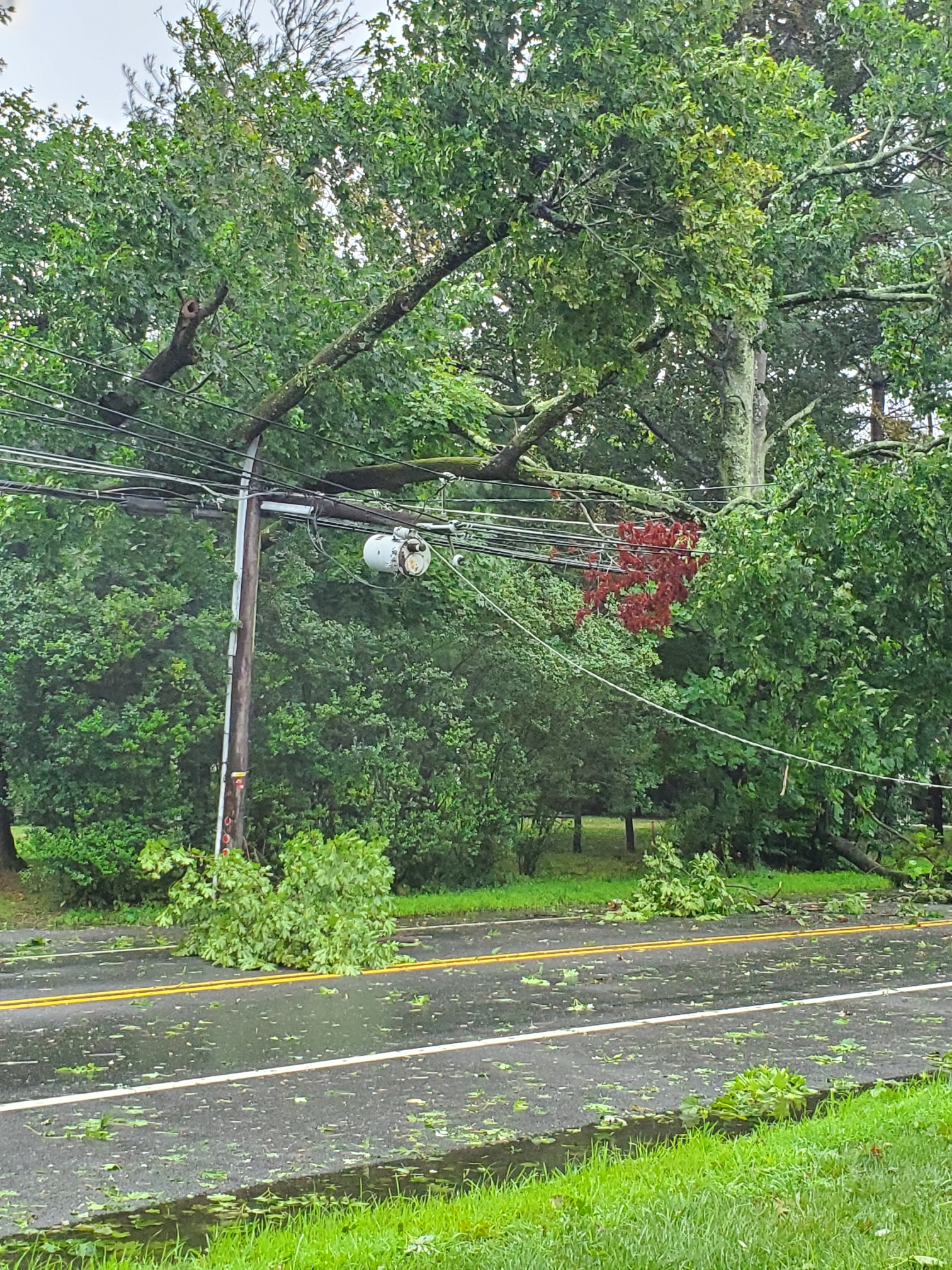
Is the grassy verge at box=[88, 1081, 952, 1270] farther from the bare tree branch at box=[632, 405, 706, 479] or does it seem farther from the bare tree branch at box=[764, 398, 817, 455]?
the bare tree branch at box=[632, 405, 706, 479]

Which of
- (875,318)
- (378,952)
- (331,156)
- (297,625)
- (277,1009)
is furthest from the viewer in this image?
(875,318)

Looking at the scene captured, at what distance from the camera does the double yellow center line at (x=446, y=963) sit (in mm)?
10109

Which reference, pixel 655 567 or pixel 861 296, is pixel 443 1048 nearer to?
pixel 655 567

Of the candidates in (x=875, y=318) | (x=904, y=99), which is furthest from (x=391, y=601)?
(x=875, y=318)

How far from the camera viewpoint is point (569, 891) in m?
19.6

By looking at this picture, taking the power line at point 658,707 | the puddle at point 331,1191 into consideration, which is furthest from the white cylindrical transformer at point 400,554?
the puddle at point 331,1191

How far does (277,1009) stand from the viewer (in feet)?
32.4

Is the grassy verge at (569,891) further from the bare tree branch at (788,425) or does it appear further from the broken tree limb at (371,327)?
the bare tree branch at (788,425)

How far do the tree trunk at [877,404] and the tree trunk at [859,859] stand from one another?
9.42 meters

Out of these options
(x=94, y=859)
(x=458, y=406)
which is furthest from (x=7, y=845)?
(x=458, y=406)

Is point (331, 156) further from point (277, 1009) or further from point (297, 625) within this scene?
point (277, 1009)

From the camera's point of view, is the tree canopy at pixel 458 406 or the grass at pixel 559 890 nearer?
the tree canopy at pixel 458 406

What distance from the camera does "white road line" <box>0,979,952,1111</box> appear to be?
702 cm

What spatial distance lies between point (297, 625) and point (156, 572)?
7.34 ft
